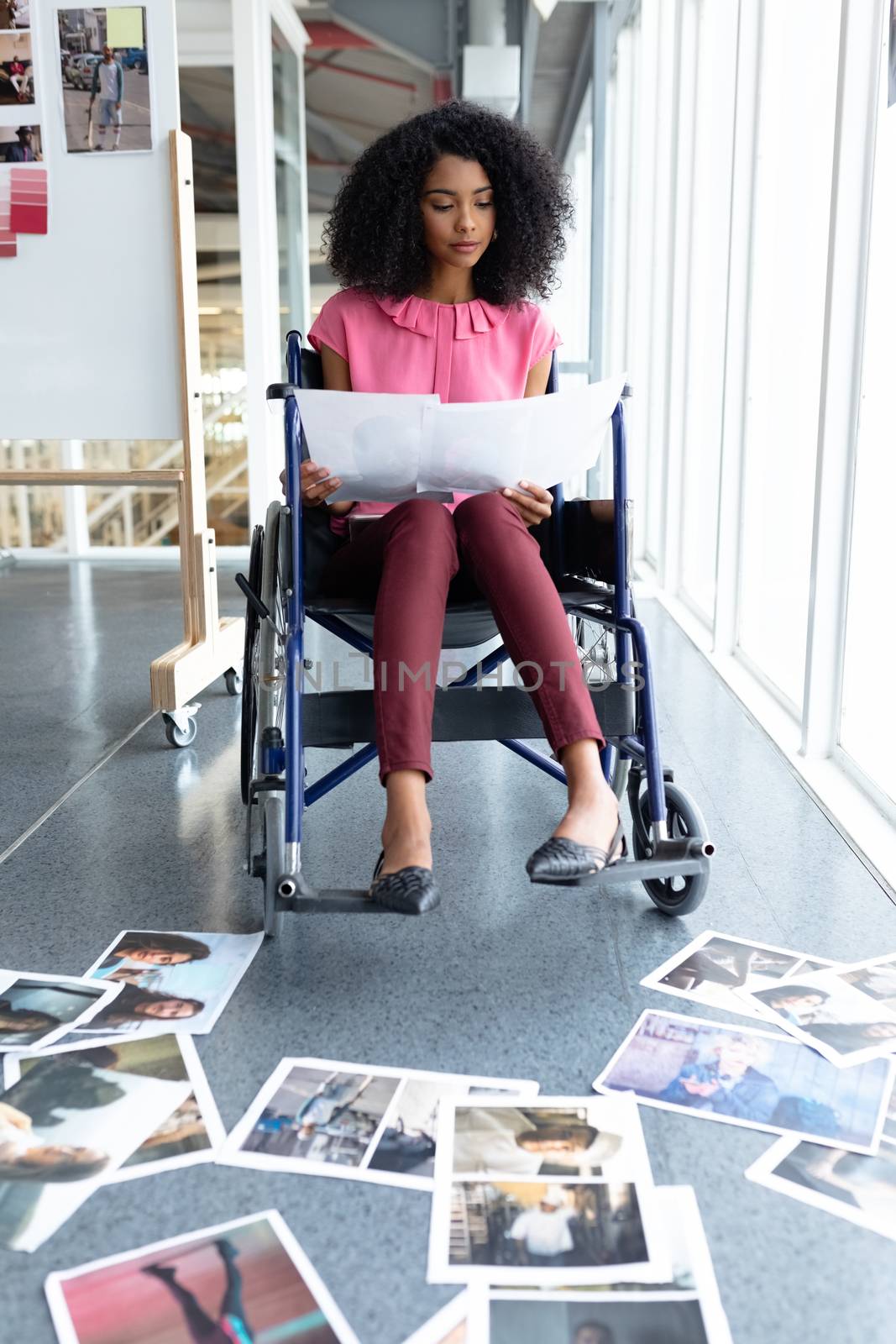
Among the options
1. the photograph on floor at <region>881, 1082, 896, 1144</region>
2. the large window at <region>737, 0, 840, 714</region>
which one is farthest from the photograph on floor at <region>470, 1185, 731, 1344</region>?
the large window at <region>737, 0, 840, 714</region>

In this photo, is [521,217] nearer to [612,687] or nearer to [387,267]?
[387,267]

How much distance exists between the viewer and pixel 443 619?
1595 mm

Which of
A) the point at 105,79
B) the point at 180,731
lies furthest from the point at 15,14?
the point at 180,731

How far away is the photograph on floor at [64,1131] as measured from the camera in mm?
1065

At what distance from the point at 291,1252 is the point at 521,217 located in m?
1.54

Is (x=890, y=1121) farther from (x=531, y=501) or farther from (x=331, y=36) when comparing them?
(x=331, y=36)

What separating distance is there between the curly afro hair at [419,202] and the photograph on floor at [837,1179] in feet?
4.46

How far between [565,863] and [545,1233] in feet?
1.52

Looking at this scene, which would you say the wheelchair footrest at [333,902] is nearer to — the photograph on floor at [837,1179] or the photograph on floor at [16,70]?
the photograph on floor at [837,1179]

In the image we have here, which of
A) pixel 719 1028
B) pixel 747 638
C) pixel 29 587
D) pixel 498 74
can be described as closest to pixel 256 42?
pixel 498 74

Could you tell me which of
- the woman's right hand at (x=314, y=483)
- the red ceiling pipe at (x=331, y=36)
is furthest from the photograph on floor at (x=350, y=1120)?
the red ceiling pipe at (x=331, y=36)

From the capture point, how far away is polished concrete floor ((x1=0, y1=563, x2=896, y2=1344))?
100cm

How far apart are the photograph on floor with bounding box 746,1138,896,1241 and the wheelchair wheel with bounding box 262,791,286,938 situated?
2.18 feet

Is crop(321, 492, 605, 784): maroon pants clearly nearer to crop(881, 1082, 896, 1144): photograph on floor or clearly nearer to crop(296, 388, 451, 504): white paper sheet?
crop(296, 388, 451, 504): white paper sheet
